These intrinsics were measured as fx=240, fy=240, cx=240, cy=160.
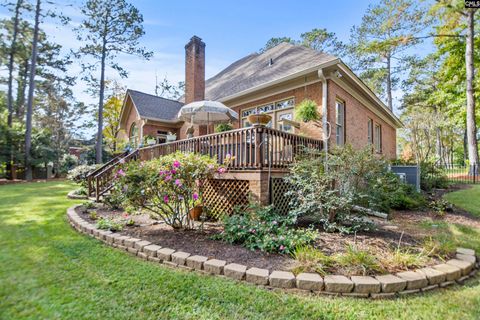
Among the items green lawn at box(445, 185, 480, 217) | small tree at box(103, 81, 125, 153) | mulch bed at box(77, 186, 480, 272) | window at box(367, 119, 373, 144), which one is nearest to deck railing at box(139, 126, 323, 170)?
mulch bed at box(77, 186, 480, 272)

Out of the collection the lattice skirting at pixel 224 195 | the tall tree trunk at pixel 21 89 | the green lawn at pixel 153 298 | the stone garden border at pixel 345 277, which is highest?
the tall tree trunk at pixel 21 89

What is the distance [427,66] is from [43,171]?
33583 mm

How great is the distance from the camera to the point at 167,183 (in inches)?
173

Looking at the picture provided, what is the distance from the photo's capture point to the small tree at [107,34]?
17188 mm

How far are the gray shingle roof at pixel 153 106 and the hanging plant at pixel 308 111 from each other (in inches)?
319

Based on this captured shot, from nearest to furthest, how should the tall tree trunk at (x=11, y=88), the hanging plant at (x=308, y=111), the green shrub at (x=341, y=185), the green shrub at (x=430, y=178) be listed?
the green shrub at (x=341, y=185), the hanging plant at (x=308, y=111), the green shrub at (x=430, y=178), the tall tree trunk at (x=11, y=88)

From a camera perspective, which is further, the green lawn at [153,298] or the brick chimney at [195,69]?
the brick chimney at [195,69]

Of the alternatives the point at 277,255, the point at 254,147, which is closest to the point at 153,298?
the point at 277,255

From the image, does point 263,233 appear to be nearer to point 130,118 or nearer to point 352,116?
point 352,116

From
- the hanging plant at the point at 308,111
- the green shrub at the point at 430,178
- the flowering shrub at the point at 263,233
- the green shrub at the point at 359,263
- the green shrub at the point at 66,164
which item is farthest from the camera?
the green shrub at the point at 66,164

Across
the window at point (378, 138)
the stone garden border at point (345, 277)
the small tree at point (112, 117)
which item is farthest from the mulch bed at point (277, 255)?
the small tree at point (112, 117)

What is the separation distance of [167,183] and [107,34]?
18591 millimetres

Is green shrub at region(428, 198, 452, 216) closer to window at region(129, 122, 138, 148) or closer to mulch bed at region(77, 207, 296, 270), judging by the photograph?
mulch bed at region(77, 207, 296, 270)

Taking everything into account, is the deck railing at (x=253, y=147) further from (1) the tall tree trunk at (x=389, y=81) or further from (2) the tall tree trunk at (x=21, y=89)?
(2) the tall tree trunk at (x=21, y=89)
